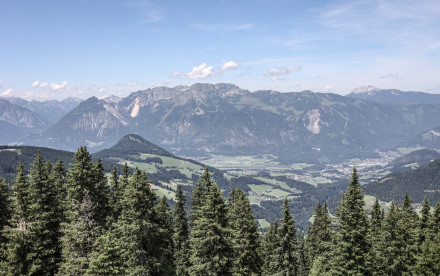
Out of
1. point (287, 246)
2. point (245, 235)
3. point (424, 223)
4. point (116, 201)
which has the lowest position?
point (287, 246)

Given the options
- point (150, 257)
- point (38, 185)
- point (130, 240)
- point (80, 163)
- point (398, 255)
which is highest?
point (80, 163)

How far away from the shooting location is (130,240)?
28672mm

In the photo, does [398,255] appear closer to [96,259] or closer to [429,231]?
[429,231]

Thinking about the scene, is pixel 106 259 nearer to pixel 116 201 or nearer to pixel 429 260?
pixel 116 201

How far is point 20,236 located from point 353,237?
3560cm

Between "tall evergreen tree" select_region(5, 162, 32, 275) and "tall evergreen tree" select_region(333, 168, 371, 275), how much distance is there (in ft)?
111

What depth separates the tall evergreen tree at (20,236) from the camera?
31.9 metres

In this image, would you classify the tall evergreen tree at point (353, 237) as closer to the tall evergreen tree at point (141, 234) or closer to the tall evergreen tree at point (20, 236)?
the tall evergreen tree at point (141, 234)

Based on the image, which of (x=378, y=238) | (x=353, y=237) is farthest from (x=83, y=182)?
(x=378, y=238)

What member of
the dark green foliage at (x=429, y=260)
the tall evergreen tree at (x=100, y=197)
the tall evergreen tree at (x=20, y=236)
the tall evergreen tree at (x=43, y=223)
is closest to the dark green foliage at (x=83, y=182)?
the tall evergreen tree at (x=100, y=197)

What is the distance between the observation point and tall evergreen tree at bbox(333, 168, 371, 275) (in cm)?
3231

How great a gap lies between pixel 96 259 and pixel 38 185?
1325cm

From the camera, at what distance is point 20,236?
3216 centimetres

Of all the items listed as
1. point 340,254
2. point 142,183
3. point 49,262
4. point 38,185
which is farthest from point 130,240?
point 340,254
